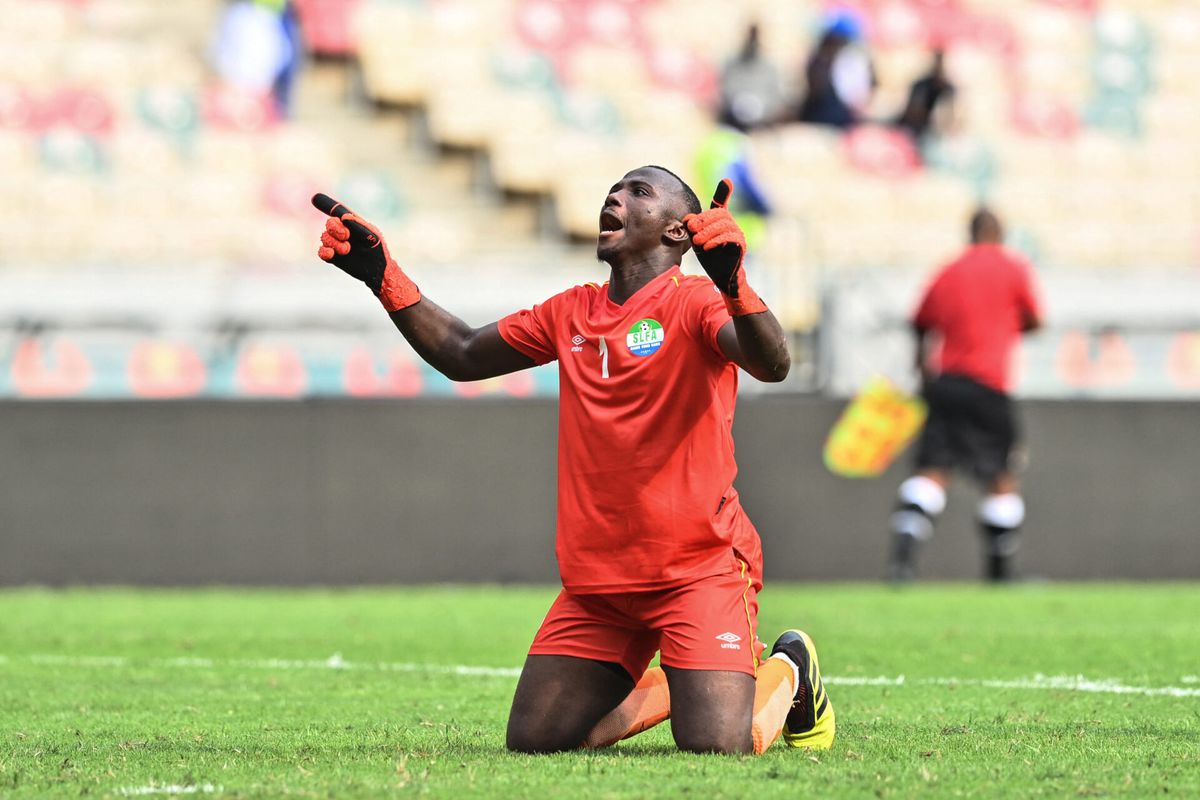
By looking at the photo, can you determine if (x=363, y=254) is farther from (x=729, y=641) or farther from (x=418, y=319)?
(x=729, y=641)

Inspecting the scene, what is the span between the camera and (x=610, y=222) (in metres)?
5.57

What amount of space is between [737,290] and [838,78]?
13.6 meters

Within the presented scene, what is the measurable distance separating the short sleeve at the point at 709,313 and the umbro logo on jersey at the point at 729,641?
76cm

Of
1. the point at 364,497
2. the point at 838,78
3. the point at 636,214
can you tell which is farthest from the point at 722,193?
the point at 838,78

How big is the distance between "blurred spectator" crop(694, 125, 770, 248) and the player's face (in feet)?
25.7

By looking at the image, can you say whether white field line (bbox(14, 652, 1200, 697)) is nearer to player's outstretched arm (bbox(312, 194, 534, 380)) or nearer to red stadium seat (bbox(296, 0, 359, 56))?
player's outstretched arm (bbox(312, 194, 534, 380))

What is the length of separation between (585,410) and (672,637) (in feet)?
2.23

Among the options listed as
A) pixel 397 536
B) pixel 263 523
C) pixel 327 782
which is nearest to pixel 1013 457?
pixel 397 536

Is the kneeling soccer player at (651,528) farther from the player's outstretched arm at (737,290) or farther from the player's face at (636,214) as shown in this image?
the player's outstretched arm at (737,290)

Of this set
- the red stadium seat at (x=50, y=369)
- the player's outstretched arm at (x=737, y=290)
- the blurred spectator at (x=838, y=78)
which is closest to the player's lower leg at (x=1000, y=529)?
the red stadium seat at (x=50, y=369)

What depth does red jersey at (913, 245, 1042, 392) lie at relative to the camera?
1233 cm

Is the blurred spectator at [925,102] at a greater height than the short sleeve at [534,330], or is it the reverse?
the blurred spectator at [925,102]

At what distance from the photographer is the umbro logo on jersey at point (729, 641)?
5.46 meters

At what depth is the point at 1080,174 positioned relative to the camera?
1908cm
